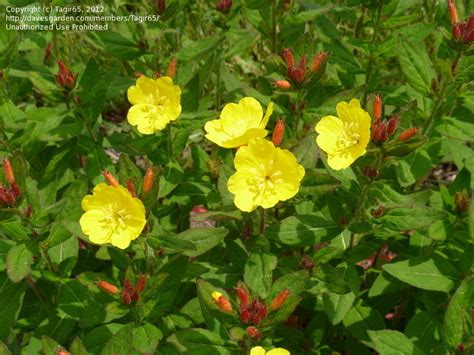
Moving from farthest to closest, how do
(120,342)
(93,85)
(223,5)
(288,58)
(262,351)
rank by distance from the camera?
1. (223,5)
2. (93,85)
3. (288,58)
4. (120,342)
5. (262,351)

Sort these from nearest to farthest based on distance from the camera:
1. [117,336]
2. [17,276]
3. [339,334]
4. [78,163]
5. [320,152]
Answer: [117,336], [17,276], [320,152], [339,334], [78,163]

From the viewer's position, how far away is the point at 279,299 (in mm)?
2484

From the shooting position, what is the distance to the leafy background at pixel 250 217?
9.08ft

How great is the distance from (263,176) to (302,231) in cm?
53

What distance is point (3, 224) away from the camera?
9.41 feet

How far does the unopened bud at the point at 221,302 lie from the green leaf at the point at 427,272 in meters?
1.03

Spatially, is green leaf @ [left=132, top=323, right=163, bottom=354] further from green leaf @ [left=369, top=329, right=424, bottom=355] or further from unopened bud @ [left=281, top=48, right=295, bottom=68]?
unopened bud @ [left=281, top=48, right=295, bottom=68]

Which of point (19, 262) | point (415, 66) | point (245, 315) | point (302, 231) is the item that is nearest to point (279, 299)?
point (245, 315)

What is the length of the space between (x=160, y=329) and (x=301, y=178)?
1.19 metres

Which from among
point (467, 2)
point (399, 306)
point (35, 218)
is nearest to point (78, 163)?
point (35, 218)

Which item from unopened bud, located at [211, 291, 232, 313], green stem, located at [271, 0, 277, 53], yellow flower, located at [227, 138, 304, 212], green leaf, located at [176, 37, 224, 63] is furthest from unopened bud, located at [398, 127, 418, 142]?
green leaf, located at [176, 37, 224, 63]

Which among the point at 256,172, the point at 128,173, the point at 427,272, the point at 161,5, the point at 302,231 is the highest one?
the point at 161,5

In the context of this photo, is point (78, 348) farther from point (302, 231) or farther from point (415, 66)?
point (415, 66)

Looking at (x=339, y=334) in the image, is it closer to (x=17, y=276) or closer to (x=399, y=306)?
(x=399, y=306)
